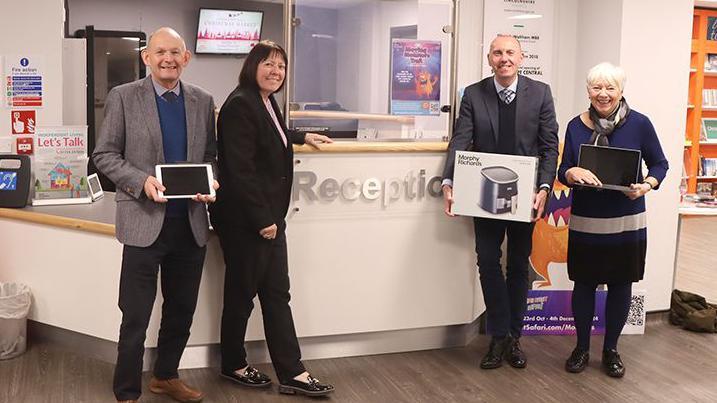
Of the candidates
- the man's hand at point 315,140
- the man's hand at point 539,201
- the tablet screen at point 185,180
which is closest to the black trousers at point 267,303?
the tablet screen at point 185,180

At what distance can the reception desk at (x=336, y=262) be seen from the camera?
3875 millimetres

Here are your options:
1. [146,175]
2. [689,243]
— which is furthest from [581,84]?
[689,243]

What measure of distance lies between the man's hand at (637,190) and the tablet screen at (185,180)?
1916mm

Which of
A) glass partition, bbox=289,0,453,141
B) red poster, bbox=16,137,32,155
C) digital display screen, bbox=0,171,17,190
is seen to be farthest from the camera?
red poster, bbox=16,137,32,155

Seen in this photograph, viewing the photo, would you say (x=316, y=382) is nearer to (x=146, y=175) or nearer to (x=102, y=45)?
(x=146, y=175)

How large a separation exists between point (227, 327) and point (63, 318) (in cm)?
100

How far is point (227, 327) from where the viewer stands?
3629mm

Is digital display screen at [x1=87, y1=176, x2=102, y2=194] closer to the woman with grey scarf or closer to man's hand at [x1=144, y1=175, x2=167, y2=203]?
man's hand at [x1=144, y1=175, x2=167, y2=203]

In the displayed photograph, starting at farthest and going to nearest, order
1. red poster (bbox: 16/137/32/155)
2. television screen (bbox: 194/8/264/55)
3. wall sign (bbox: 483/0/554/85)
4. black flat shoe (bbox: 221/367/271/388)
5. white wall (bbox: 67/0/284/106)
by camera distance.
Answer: television screen (bbox: 194/8/264/55), white wall (bbox: 67/0/284/106), wall sign (bbox: 483/0/554/85), red poster (bbox: 16/137/32/155), black flat shoe (bbox: 221/367/271/388)

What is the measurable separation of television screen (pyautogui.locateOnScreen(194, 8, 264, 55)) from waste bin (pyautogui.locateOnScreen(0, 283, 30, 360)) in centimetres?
587

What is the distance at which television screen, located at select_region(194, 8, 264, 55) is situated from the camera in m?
9.44

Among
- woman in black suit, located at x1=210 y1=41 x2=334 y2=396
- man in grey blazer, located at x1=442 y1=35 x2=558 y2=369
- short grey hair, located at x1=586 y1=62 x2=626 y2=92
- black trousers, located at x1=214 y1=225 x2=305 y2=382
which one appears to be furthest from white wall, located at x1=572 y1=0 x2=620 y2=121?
black trousers, located at x1=214 y1=225 x2=305 y2=382

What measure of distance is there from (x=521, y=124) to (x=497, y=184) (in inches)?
12.1

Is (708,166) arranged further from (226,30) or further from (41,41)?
(41,41)
